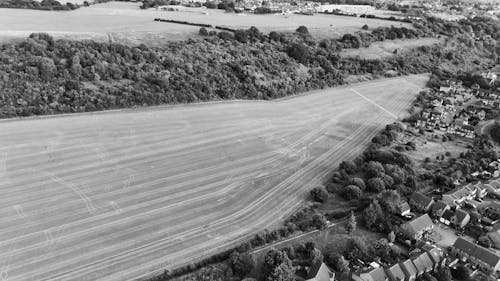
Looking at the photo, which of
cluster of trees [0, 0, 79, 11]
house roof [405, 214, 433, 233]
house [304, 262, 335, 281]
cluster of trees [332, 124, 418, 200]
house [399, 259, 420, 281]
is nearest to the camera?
house [304, 262, 335, 281]

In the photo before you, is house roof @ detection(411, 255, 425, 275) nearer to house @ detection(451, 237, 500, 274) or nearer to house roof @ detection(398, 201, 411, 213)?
house @ detection(451, 237, 500, 274)

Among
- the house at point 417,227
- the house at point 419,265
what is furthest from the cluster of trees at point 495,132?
the house at point 419,265

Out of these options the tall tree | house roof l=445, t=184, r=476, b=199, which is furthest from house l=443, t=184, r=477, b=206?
the tall tree

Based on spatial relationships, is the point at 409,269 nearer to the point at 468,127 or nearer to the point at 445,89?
the point at 468,127

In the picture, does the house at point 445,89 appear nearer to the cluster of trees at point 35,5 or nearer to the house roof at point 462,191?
the house roof at point 462,191

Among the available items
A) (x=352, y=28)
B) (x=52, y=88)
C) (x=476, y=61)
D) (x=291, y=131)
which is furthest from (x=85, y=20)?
(x=476, y=61)

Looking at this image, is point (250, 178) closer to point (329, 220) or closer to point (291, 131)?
point (329, 220)
